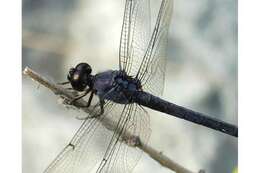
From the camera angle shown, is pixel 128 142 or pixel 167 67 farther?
pixel 167 67

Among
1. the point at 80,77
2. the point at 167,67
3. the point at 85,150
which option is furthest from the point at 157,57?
the point at 85,150

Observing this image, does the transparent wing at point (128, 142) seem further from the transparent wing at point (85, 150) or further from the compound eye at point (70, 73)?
the compound eye at point (70, 73)

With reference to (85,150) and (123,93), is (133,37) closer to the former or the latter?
(123,93)

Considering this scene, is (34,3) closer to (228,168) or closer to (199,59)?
(199,59)

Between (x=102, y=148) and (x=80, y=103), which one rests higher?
(x=80, y=103)

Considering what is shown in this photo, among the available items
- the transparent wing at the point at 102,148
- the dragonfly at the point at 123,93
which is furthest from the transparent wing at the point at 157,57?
the transparent wing at the point at 102,148
